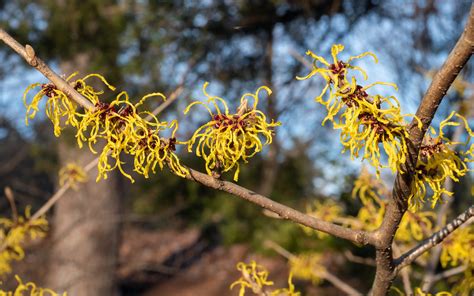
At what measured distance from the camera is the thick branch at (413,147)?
2.31ft

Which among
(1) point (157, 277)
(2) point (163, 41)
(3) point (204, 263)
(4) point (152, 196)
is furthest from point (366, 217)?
(3) point (204, 263)

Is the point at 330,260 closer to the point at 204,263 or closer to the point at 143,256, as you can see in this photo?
the point at 204,263

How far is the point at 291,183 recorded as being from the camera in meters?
6.38

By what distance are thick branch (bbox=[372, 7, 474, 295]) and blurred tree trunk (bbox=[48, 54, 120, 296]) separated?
14.4 feet

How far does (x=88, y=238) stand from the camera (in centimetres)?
522

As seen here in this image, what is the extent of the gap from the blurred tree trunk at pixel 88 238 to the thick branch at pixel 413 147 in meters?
4.38

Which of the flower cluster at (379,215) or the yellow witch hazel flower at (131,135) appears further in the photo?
the flower cluster at (379,215)

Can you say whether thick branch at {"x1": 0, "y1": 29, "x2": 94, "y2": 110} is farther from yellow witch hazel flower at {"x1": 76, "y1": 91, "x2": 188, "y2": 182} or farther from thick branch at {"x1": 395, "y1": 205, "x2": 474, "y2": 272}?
thick branch at {"x1": 395, "y1": 205, "x2": 474, "y2": 272}

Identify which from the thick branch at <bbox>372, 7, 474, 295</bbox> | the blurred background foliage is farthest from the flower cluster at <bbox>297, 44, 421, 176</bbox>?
the blurred background foliage

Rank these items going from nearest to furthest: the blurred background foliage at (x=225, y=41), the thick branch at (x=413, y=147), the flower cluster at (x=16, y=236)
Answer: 1. the thick branch at (x=413, y=147)
2. the flower cluster at (x=16, y=236)
3. the blurred background foliage at (x=225, y=41)

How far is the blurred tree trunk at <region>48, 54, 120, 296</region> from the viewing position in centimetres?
514

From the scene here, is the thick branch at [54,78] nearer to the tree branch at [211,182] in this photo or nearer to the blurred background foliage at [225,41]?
the tree branch at [211,182]

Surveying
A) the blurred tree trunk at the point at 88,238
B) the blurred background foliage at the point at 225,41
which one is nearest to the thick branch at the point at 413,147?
the blurred background foliage at the point at 225,41

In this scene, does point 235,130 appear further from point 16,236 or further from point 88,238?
point 88,238
